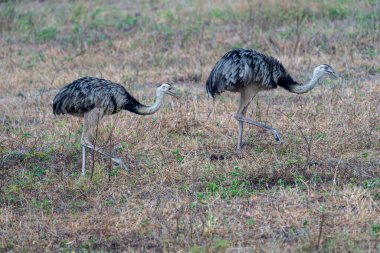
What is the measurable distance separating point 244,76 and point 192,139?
880 mm

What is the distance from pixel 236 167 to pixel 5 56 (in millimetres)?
5848

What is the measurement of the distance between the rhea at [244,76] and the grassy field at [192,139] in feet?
1.05

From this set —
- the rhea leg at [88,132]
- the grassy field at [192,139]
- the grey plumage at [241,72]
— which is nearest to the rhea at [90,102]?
the rhea leg at [88,132]

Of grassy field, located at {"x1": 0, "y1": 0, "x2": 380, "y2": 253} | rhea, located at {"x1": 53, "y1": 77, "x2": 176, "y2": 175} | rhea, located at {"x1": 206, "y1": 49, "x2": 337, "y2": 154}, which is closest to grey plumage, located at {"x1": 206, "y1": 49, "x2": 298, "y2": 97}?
rhea, located at {"x1": 206, "y1": 49, "x2": 337, "y2": 154}

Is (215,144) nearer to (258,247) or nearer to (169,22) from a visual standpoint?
(258,247)

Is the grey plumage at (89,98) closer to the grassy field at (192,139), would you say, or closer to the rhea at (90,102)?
the rhea at (90,102)

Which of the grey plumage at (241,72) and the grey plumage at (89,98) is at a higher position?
the grey plumage at (241,72)

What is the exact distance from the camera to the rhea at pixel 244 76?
27.7 ft

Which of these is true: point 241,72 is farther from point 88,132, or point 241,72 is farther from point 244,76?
point 88,132

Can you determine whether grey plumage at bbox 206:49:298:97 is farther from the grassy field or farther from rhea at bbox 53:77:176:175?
rhea at bbox 53:77:176:175

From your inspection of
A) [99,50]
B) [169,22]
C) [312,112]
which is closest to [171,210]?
[312,112]

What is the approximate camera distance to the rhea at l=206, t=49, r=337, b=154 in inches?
333

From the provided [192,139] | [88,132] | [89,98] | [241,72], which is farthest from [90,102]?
[241,72]

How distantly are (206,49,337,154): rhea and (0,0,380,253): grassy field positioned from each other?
320mm
